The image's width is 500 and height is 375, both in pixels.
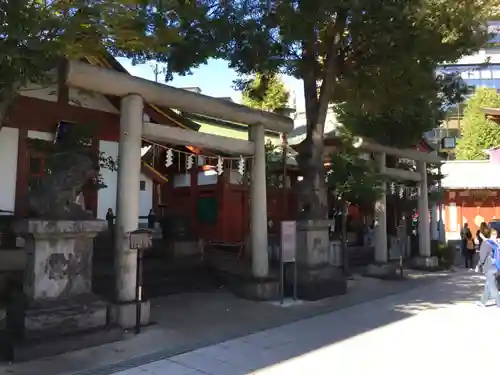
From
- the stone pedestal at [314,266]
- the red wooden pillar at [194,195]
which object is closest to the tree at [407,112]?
the stone pedestal at [314,266]

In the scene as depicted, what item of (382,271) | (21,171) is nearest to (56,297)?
(21,171)

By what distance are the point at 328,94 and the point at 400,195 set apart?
341 inches

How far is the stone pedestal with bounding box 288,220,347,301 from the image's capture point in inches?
411

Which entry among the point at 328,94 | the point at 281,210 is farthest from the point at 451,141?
the point at 328,94

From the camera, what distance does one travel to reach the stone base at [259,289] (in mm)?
9898

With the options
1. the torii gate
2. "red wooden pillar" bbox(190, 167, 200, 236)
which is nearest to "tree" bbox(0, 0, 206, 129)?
the torii gate

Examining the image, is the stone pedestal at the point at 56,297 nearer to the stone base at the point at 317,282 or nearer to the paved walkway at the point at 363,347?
the paved walkway at the point at 363,347

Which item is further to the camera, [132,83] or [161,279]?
[161,279]

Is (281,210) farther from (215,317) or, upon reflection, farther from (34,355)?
(34,355)

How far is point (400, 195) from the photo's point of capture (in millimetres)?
18469

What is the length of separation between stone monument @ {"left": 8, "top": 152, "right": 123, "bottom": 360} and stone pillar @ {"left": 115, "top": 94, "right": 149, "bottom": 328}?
0.55 m

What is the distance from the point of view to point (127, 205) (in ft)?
25.1

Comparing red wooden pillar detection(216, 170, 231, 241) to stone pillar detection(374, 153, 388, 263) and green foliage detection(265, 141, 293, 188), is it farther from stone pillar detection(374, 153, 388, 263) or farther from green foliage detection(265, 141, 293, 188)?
stone pillar detection(374, 153, 388, 263)

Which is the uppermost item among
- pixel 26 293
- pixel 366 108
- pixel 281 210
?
pixel 366 108
